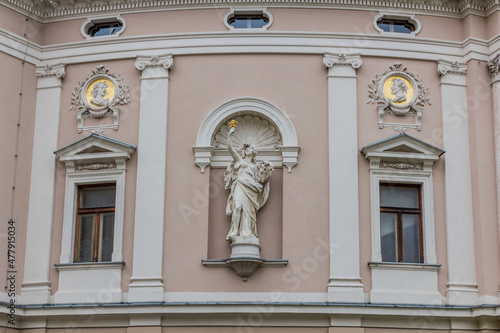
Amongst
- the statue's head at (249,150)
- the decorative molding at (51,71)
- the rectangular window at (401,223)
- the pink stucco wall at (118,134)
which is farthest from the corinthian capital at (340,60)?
the decorative molding at (51,71)

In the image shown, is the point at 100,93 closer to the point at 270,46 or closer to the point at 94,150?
the point at 94,150

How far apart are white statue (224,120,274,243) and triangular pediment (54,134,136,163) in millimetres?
2255

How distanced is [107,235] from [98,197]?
0.93m

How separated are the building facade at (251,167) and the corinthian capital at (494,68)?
6cm

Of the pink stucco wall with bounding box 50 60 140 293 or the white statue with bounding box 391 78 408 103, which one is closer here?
the pink stucco wall with bounding box 50 60 140 293

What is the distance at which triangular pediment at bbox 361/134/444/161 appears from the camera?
774 inches

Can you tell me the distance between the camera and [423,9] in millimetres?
20781

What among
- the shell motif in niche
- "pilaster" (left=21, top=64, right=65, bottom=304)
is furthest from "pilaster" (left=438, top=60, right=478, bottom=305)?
"pilaster" (left=21, top=64, right=65, bottom=304)

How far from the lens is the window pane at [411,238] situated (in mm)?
19656

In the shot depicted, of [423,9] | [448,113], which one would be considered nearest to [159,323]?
[448,113]

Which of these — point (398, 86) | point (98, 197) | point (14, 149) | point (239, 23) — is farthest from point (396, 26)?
point (14, 149)

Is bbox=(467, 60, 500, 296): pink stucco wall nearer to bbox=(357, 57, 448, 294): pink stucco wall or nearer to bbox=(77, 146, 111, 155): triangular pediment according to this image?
bbox=(357, 57, 448, 294): pink stucco wall

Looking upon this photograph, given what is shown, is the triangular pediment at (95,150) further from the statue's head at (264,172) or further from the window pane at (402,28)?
the window pane at (402,28)

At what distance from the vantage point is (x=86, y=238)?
66.0ft
